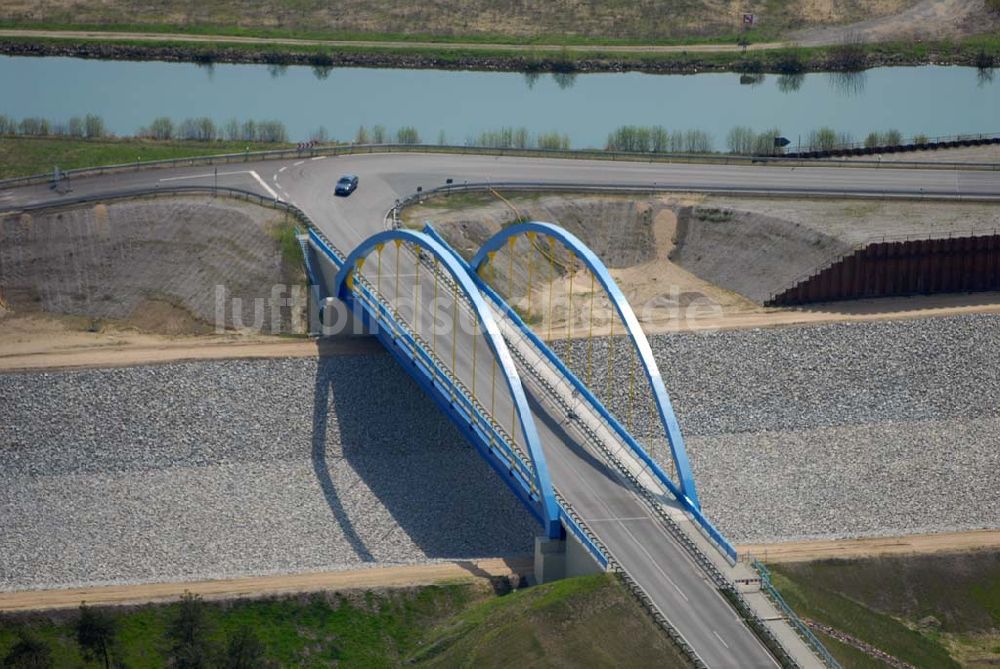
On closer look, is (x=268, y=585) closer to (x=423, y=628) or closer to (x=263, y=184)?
(x=423, y=628)

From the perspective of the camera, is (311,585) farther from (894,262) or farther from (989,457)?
(894,262)

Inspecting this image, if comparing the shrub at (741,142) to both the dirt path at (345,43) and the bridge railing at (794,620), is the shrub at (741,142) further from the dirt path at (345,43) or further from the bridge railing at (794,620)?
the bridge railing at (794,620)

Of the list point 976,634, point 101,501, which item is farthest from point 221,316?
point 976,634

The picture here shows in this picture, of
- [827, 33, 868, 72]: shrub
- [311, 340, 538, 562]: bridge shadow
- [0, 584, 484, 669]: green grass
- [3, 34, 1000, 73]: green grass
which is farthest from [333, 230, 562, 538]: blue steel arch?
[827, 33, 868, 72]: shrub

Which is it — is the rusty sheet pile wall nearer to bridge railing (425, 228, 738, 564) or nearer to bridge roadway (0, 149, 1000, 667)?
bridge roadway (0, 149, 1000, 667)

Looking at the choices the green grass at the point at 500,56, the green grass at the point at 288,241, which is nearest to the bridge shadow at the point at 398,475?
the green grass at the point at 288,241

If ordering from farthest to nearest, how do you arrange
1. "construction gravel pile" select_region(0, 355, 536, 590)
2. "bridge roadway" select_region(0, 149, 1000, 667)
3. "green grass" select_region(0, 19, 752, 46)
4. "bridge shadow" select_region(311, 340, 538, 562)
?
"green grass" select_region(0, 19, 752, 46) < "bridge roadway" select_region(0, 149, 1000, 667) < "bridge shadow" select_region(311, 340, 538, 562) < "construction gravel pile" select_region(0, 355, 536, 590)
